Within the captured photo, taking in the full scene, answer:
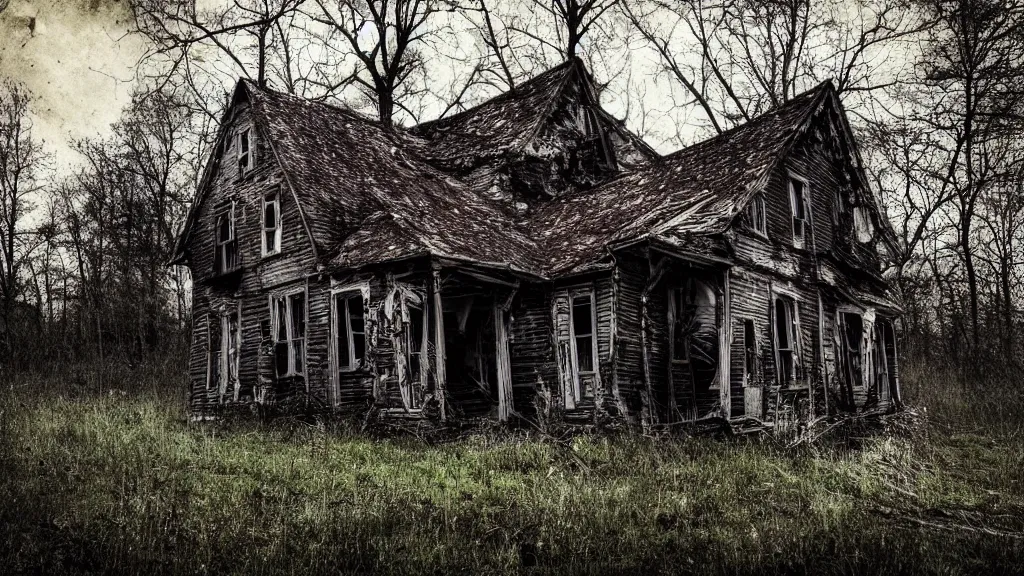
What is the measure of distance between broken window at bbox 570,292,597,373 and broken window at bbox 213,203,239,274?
8.33 m

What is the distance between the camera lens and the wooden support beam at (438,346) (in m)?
13.0

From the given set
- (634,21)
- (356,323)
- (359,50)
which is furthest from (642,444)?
(359,50)

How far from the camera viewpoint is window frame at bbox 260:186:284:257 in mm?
16297

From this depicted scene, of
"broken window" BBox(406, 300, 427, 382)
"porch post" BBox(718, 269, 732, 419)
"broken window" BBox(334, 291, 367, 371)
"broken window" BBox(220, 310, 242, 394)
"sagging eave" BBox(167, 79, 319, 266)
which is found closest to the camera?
"broken window" BBox(406, 300, 427, 382)

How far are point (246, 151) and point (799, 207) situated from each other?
503 inches

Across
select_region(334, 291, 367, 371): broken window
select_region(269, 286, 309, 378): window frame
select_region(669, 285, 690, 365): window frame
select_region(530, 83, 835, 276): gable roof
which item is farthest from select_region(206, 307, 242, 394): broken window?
select_region(669, 285, 690, 365): window frame

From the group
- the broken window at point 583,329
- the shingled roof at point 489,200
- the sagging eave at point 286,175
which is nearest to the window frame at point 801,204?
the shingled roof at point 489,200

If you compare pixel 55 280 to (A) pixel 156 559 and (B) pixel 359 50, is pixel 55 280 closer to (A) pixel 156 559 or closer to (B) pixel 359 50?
(B) pixel 359 50

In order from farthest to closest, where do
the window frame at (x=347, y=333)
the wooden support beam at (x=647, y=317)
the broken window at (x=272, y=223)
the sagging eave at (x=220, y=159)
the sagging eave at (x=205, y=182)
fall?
the sagging eave at (x=205, y=182)
the broken window at (x=272, y=223)
the sagging eave at (x=220, y=159)
the window frame at (x=347, y=333)
the wooden support beam at (x=647, y=317)

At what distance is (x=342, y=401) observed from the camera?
14.5 meters

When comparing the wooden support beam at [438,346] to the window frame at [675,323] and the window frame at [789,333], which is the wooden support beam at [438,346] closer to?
the window frame at [675,323]

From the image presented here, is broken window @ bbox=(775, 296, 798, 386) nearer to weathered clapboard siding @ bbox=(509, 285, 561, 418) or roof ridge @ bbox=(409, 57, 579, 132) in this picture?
weathered clapboard siding @ bbox=(509, 285, 561, 418)

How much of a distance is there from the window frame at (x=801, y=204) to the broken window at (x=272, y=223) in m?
11.0

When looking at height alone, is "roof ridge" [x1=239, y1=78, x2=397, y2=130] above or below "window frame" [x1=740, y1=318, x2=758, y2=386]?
above
